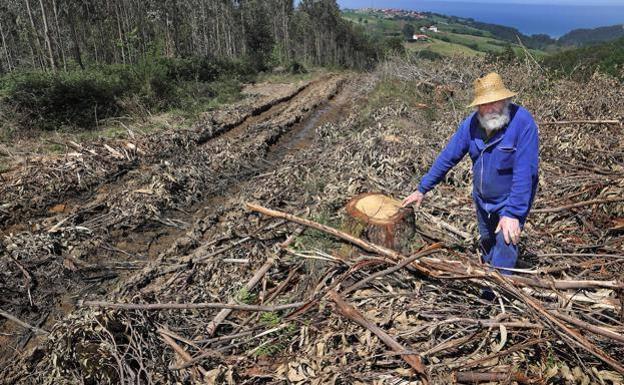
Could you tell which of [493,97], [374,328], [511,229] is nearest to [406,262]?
[374,328]

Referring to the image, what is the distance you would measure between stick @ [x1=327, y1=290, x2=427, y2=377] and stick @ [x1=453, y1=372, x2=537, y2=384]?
0.72 feet

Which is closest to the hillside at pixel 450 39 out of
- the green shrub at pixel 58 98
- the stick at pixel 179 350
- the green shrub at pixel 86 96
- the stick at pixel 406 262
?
the stick at pixel 406 262

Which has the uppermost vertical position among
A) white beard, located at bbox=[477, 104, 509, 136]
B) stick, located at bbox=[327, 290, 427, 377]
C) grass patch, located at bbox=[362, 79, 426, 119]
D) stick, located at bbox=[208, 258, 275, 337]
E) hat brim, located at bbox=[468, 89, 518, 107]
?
hat brim, located at bbox=[468, 89, 518, 107]

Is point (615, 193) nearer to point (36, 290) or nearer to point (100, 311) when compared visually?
point (100, 311)

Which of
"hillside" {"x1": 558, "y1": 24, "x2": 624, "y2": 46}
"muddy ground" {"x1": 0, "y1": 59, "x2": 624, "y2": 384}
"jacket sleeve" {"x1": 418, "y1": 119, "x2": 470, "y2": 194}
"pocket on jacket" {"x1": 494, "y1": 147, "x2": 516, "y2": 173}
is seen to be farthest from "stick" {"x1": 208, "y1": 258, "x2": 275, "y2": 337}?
"hillside" {"x1": 558, "y1": 24, "x2": 624, "y2": 46}

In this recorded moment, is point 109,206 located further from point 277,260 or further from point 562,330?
point 562,330

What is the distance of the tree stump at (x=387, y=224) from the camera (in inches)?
143

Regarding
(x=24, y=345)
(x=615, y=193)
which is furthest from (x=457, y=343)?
(x=24, y=345)

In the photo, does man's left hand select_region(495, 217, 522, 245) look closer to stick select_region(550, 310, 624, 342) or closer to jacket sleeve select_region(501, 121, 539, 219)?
jacket sleeve select_region(501, 121, 539, 219)

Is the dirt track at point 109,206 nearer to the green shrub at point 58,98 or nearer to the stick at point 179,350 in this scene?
the stick at point 179,350

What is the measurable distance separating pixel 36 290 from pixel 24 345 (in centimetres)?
92

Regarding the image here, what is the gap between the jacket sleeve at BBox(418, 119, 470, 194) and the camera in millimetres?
3240

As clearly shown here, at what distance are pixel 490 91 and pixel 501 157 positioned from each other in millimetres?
488

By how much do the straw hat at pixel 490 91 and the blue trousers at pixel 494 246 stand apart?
0.97m
